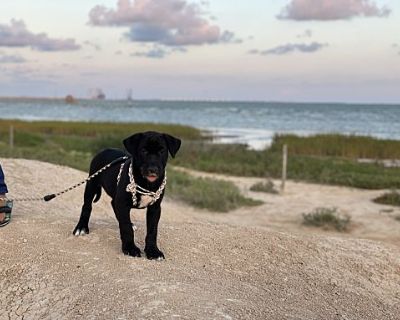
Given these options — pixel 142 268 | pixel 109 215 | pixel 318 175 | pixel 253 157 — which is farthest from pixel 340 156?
pixel 142 268

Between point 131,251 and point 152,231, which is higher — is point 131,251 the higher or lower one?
the lower one

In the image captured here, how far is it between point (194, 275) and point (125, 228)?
75 centimetres

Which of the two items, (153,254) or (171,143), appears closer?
(171,143)

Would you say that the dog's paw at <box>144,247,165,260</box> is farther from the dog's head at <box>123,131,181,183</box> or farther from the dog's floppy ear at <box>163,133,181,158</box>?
the dog's floppy ear at <box>163,133,181,158</box>

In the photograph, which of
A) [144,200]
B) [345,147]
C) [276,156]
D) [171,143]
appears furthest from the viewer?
[345,147]

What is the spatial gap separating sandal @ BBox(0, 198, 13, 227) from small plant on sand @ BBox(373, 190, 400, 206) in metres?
11.8

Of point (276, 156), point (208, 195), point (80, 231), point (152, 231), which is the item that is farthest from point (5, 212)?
point (276, 156)

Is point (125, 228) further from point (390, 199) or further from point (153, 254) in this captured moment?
point (390, 199)

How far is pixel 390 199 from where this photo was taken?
52.5 feet

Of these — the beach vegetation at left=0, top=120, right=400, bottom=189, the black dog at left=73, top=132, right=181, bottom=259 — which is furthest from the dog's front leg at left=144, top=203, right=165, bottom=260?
the beach vegetation at left=0, top=120, right=400, bottom=189

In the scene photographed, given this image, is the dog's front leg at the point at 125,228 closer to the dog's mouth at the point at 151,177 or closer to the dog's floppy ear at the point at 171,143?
the dog's mouth at the point at 151,177

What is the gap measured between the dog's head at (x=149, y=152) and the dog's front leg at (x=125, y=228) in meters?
0.46

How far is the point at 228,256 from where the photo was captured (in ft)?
20.0

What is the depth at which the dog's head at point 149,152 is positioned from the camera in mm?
4840
